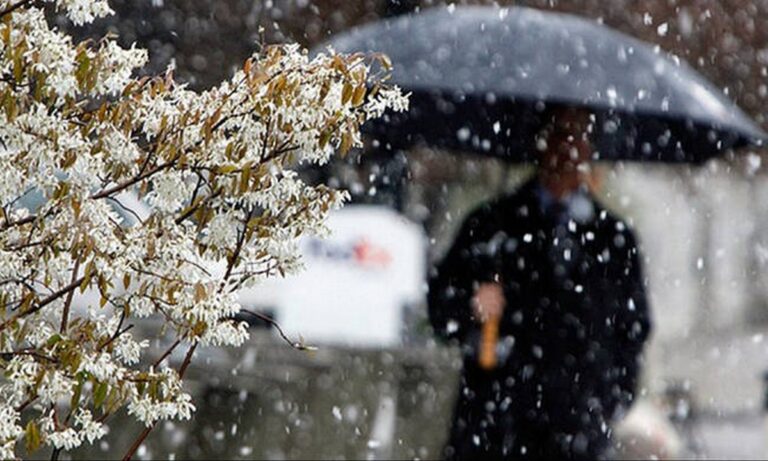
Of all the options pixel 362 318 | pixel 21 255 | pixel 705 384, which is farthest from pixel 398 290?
pixel 705 384

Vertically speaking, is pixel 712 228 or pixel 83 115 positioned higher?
pixel 712 228

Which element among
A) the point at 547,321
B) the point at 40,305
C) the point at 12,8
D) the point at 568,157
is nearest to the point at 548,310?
the point at 547,321

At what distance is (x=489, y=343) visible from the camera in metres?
4.71

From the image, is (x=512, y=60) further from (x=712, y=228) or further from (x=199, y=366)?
(x=712, y=228)

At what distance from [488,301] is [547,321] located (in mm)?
218

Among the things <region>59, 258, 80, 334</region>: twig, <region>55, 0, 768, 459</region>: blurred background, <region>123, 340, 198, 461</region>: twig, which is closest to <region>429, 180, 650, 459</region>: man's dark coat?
<region>55, 0, 768, 459</region>: blurred background

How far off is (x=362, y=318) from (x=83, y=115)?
6.31 metres

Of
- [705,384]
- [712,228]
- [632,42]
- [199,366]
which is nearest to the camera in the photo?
[632,42]

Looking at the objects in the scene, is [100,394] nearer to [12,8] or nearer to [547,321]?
[12,8]

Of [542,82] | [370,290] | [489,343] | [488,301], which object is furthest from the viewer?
[370,290]

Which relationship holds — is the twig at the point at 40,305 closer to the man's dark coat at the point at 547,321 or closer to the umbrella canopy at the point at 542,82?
the man's dark coat at the point at 547,321

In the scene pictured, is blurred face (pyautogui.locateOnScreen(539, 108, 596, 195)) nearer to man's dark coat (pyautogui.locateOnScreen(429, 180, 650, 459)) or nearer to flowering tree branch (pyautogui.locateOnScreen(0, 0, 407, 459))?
man's dark coat (pyautogui.locateOnScreen(429, 180, 650, 459))

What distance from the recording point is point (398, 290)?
8336mm

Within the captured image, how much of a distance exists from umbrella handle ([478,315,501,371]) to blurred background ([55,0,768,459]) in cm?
70
